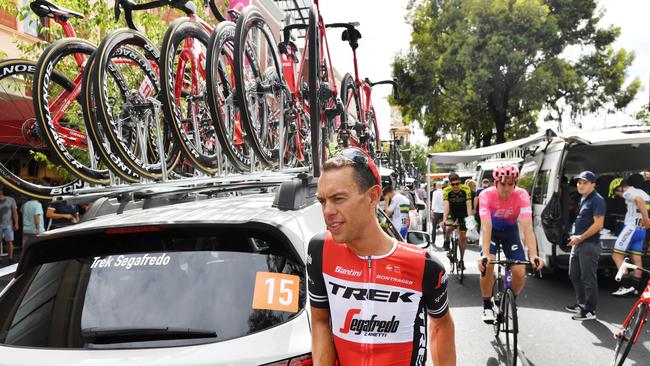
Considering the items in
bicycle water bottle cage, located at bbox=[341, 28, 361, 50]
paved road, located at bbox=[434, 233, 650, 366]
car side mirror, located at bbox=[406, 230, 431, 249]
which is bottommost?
paved road, located at bbox=[434, 233, 650, 366]

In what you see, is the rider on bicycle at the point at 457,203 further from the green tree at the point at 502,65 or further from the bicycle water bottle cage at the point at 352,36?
the green tree at the point at 502,65

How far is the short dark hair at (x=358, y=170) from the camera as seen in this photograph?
6.87 ft

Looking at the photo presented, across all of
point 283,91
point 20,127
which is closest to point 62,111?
point 20,127

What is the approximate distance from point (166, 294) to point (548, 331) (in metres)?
5.56

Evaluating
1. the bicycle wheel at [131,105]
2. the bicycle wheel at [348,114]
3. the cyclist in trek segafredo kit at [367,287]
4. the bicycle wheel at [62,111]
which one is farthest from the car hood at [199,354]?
the bicycle wheel at [348,114]

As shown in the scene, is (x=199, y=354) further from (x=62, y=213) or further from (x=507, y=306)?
(x=62, y=213)

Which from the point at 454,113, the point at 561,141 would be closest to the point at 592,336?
the point at 561,141

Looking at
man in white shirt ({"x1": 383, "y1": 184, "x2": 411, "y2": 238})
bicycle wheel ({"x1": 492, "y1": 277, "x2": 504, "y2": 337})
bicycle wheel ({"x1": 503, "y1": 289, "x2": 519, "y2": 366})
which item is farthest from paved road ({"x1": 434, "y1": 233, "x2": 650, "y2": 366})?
man in white shirt ({"x1": 383, "y1": 184, "x2": 411, "y2": 238})

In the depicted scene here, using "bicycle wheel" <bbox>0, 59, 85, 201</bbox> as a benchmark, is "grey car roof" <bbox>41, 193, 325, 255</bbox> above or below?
below

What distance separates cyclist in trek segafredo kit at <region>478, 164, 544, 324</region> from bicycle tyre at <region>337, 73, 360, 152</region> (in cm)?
190

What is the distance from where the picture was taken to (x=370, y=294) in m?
2.11

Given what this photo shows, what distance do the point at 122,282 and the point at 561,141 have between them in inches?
325

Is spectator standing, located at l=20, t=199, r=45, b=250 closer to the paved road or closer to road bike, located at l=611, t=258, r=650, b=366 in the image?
the paved road

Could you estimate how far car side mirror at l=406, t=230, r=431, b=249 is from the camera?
4.02 meters
